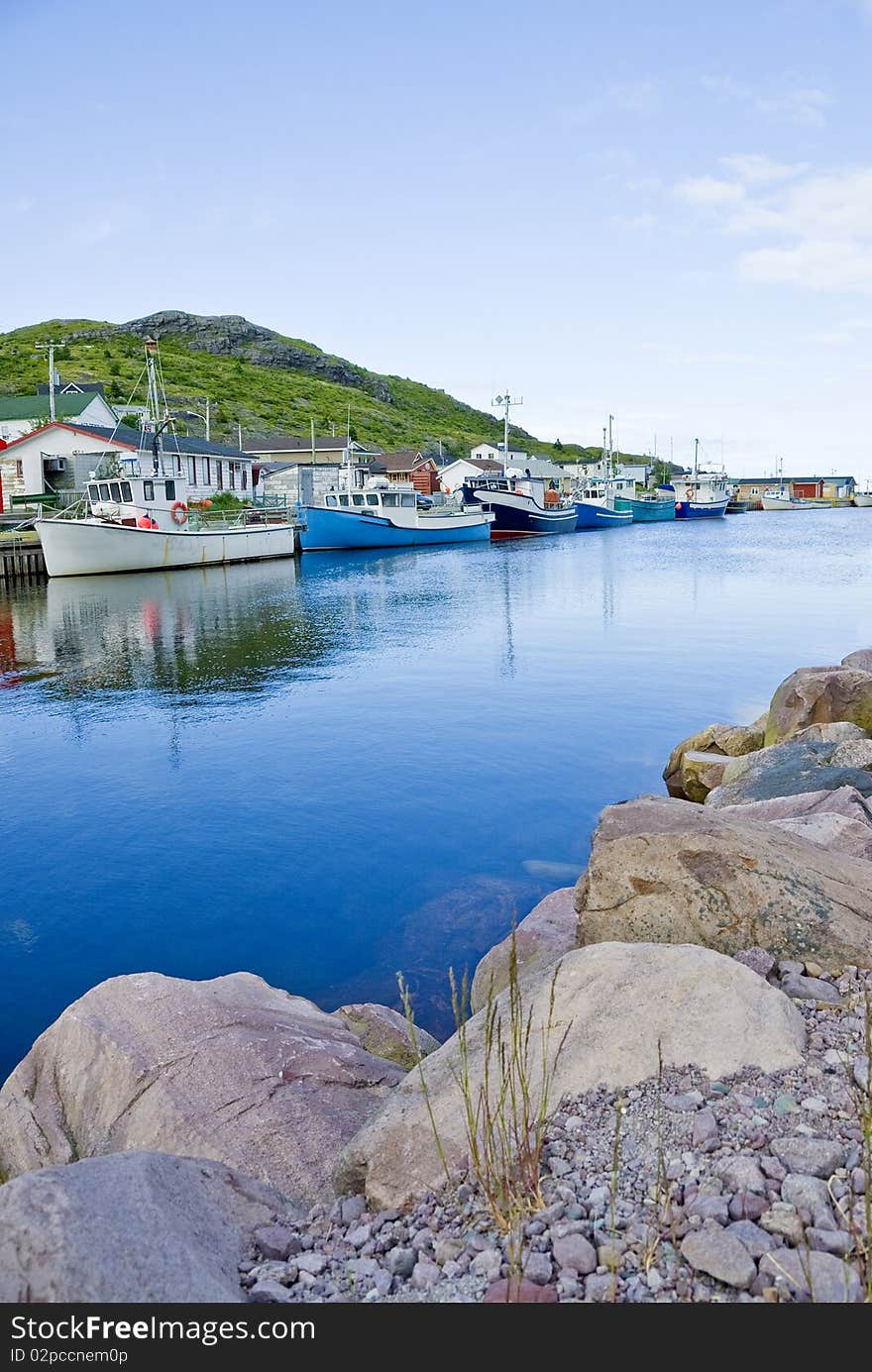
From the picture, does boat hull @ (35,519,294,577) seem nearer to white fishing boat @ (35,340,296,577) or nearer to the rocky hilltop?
white fishing boat @ (35,340,296,577)

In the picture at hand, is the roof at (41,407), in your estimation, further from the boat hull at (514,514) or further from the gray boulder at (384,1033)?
the gray boulder at (384,1033)

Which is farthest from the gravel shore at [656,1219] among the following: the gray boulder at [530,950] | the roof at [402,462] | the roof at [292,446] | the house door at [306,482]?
Answer: the roof at [402,462]

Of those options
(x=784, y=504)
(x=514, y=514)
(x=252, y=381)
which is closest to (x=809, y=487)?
(x=784, y=504)

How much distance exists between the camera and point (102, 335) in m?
141

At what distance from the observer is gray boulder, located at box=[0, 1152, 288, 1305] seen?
2535 millimetres

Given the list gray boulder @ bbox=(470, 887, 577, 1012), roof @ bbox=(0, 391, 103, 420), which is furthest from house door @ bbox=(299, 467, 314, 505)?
gray boulder @ bbox=(470, 887, 577, 1012)

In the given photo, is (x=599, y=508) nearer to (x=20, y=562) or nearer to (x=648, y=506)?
(x=648, y=506)

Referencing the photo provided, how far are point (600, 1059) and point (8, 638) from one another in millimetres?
24539

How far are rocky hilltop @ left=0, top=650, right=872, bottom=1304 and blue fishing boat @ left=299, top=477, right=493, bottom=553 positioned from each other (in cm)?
4809

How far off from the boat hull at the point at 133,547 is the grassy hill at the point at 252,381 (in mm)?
40872

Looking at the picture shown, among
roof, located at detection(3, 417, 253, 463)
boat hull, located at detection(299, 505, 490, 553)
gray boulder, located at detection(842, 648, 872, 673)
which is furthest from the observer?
roof, located at detection(3, 417, 253, 463)

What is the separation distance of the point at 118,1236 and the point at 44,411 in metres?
67.3
